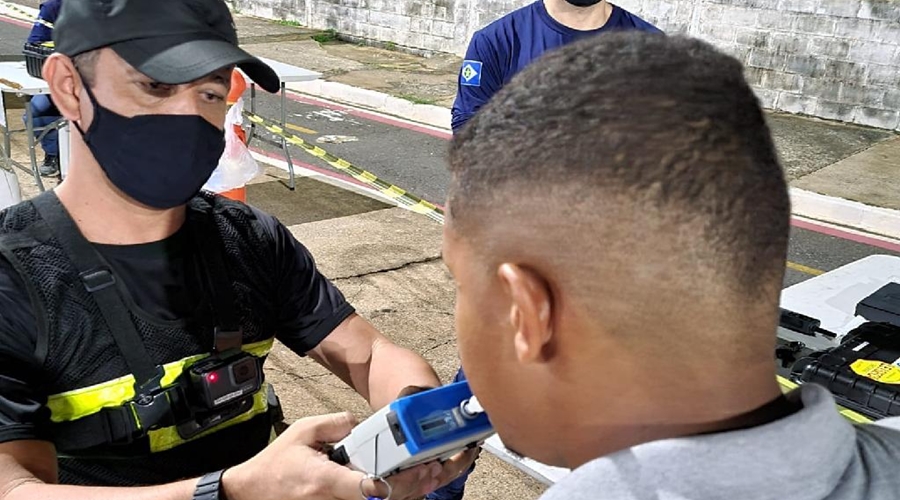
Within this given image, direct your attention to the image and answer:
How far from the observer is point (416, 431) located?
1.31 metres

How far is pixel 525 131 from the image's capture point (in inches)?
34.5

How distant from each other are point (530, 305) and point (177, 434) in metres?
1.03

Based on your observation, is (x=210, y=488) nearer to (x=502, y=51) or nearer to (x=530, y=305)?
(x=530, y=305)

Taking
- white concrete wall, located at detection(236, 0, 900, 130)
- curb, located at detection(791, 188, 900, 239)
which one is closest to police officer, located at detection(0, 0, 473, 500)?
curb, located at detection(791, 188, 900, 239)

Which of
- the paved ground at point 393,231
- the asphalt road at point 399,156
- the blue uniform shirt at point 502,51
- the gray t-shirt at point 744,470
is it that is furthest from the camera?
the asphalt road at point 399,156

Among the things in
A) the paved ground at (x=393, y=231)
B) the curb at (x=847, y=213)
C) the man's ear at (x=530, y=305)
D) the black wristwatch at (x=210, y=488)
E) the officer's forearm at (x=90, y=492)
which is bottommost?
the paved ground at (x=393, y=231)

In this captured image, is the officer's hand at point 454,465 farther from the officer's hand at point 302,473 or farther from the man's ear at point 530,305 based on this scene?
the man's ear at point 530,305

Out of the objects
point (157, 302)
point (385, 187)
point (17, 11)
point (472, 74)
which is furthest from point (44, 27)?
point (17, 11)

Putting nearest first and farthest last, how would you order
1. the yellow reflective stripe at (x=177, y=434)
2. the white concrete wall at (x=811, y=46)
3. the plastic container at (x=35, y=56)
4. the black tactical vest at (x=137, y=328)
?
the black tactical vest at (x=137, y=328) < the yellow reflective stripe at (x=177, y=434) < the plastic container at (x=35, y=56) < the white concrete wall at (x=811, y=46)

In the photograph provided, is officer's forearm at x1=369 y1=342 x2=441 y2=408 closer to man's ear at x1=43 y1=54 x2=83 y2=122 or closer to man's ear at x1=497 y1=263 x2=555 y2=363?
man's ear at x1=43 y1=54 x2=83 y2=122

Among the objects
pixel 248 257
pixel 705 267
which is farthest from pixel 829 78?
pixel 705 267

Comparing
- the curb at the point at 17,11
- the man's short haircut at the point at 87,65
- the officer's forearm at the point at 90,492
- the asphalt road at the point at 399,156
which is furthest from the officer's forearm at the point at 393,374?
the curb at the point at 17,11

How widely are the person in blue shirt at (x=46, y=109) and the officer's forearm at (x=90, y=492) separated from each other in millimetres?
4475

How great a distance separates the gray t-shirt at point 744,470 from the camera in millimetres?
782
